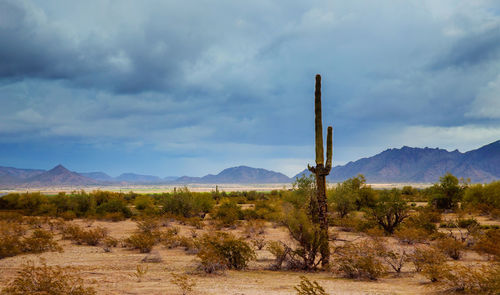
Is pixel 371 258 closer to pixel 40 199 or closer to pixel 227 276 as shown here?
pixel 227 276

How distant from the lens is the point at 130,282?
11.6 m

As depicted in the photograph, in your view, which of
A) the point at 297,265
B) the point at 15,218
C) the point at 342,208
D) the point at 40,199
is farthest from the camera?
the point at 40,199

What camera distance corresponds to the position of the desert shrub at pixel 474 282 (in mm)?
9219

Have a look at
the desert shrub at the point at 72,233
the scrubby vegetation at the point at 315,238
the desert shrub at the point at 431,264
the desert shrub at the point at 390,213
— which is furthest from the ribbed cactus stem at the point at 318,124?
the desert shrub at the point at 72,233

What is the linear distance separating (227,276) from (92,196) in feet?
132

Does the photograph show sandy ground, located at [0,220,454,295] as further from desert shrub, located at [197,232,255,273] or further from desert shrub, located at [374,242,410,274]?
desert shrub, located at [197,232,255,273]

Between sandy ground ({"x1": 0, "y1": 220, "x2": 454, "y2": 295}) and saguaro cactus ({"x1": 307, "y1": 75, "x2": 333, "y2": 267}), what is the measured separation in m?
1.08

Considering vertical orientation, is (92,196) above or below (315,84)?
below

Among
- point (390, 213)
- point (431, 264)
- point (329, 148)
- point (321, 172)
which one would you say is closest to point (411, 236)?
point (390, 213)

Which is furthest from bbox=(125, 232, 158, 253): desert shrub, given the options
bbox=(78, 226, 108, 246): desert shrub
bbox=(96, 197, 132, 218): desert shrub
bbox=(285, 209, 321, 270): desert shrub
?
bbox=(96, 197, 132, 218): desert shrub

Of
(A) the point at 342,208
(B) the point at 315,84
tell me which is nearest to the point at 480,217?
(A) the point at 342,208

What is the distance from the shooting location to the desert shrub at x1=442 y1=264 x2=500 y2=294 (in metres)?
9.22

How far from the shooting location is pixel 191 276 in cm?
1275

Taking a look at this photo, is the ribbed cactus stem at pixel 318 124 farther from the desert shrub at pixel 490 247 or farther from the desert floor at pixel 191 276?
the desert shrub at pixel 490 247
